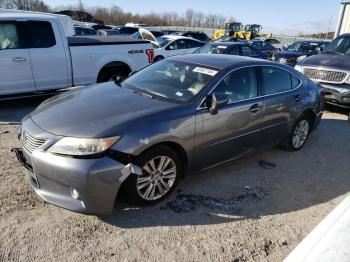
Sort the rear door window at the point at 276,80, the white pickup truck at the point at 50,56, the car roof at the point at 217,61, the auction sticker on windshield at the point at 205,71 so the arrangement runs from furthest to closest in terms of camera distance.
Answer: the white pickup truck at the point at 50,56
the rear door window at the point at 276,80
the car roof at the point at 217,61
the auction sticker on windshield at the point at 205,71

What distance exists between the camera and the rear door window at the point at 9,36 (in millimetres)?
6547

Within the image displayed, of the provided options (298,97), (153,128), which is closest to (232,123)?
(153,128)

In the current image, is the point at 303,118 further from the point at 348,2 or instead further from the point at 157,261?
the point at 348,2

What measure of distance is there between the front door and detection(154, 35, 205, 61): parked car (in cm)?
941

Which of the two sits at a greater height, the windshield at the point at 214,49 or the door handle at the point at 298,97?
the door handle at the point at 298,97

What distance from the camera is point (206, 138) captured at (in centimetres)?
399

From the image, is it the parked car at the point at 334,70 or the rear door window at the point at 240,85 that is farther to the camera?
the parked car at the point at 334,70

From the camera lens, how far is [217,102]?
3822mm

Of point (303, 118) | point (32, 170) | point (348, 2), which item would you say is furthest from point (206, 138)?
point (348, 2)

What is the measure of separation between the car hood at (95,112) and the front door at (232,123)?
0.52 m

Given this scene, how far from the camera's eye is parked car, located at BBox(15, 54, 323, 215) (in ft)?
10.4

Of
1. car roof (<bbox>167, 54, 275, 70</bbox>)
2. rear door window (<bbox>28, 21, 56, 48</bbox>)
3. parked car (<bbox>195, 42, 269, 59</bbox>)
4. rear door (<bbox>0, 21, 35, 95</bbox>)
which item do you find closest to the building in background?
parked car (<bbox>195, 42, 269, 59</bbox>)

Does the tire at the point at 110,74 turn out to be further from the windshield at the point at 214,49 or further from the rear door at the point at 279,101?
the windshield at the point at 214,49

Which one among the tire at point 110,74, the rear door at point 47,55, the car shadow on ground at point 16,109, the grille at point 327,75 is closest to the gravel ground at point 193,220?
the car shadow on ground at point 16,109
